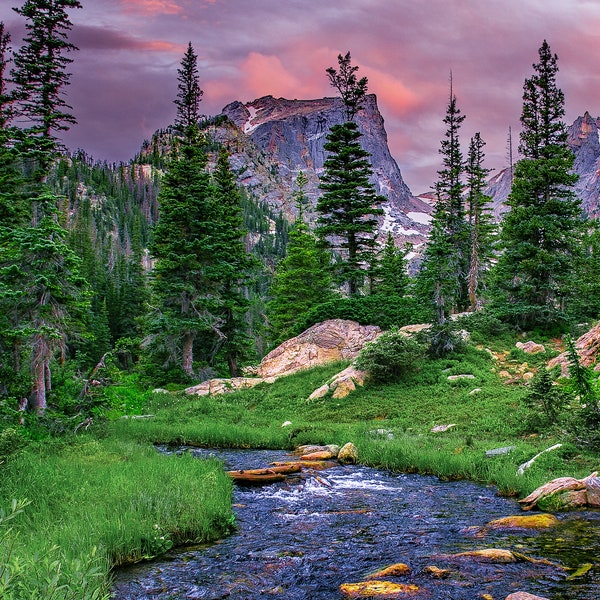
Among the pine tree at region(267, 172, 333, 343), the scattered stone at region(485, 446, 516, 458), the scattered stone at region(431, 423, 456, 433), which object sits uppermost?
the pine tree at region(267, 172, 333, 343)

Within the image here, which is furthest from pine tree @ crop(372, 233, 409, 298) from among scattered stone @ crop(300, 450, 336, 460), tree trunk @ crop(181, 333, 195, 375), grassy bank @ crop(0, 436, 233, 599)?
→ grassy bank @ crop(0, 436, 233, 599)

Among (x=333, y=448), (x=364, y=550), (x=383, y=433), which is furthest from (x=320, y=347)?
(x=364, y=550)

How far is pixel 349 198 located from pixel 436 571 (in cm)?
2878

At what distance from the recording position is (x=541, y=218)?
27031 millimetres

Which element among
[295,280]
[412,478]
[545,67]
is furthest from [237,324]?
[545,67]

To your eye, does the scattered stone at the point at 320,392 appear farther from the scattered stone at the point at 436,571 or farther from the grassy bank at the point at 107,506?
the scattered stone at the point at 436,571

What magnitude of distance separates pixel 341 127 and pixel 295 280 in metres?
12.6

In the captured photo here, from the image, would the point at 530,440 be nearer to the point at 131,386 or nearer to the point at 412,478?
the point at 412,478

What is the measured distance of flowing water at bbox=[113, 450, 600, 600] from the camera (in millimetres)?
5664

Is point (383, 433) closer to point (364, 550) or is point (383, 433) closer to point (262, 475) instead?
point (262, 475)

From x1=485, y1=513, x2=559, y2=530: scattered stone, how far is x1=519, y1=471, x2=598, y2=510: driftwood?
769 mm

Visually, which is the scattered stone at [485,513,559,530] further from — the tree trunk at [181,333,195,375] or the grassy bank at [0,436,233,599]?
the tree trunk at [181,333,195,375]

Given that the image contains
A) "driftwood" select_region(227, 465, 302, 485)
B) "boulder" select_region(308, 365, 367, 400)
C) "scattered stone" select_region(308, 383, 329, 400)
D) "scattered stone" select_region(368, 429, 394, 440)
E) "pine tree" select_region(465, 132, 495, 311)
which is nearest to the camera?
"driftwood" select_region(227, 465, 302, 485)

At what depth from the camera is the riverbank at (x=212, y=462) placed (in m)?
6.37
